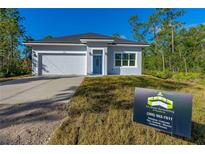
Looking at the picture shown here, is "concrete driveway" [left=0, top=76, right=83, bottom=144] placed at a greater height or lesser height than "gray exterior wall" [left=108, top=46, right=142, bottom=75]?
lesser

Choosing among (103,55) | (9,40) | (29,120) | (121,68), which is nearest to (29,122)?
(29,120)

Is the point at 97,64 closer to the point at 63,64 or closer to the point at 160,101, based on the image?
the point at 63,64

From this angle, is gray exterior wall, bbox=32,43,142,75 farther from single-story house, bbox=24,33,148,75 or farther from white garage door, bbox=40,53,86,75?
white garage door, bbox=40,53,86,75

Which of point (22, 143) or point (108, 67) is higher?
point (108, 67)

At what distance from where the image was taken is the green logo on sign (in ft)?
9.25

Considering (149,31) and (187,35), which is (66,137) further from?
(149,31)

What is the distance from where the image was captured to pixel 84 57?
49.4 feet

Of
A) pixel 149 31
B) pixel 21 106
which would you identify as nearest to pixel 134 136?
pixel 21 106

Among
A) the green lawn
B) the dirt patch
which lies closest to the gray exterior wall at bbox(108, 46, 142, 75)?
the green lawn

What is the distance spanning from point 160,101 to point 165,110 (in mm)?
201

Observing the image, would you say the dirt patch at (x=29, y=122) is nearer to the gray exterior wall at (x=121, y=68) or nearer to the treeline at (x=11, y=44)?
the gray exterior wall at (x=121, y=68)
